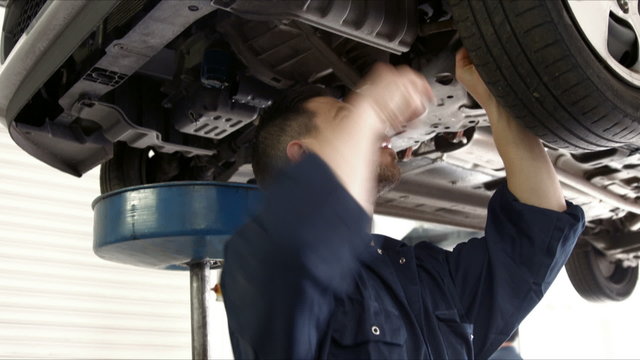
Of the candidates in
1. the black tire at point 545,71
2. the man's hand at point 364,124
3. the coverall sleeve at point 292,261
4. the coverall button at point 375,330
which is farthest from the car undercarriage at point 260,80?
the coverall button at point 375,330

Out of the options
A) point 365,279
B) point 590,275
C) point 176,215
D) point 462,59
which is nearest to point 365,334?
point 365,279

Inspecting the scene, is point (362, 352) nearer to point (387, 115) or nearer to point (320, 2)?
point (387, 115)

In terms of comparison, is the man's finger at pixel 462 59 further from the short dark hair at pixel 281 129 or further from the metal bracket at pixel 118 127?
the metal bracket at pixel 118 127

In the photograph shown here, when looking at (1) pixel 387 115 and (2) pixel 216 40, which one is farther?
(2) pixel 216 40

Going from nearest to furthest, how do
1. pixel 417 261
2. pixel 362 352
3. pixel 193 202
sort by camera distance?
pixel 362 352 < pixel 417 261 < pixel 193 202

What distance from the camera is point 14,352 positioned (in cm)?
316

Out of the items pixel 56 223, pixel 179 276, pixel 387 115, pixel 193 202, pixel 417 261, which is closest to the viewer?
pixel 387 115

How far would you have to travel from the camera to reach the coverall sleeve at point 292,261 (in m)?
1.15

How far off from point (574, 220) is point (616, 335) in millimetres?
5869

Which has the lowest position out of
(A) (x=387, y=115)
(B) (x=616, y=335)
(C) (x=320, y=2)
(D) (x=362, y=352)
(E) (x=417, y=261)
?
(B) (x=616, y=335)

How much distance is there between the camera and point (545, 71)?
130 cm

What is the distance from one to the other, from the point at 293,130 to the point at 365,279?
1.18 feet

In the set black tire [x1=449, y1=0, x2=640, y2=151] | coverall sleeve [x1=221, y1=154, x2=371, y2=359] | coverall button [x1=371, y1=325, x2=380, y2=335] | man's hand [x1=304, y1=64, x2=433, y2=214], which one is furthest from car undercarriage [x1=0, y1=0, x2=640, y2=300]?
coverall button [x1=371, y1=325, x2=380, y2=335]

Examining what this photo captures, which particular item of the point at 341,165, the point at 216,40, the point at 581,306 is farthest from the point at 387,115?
the point at 581,306
